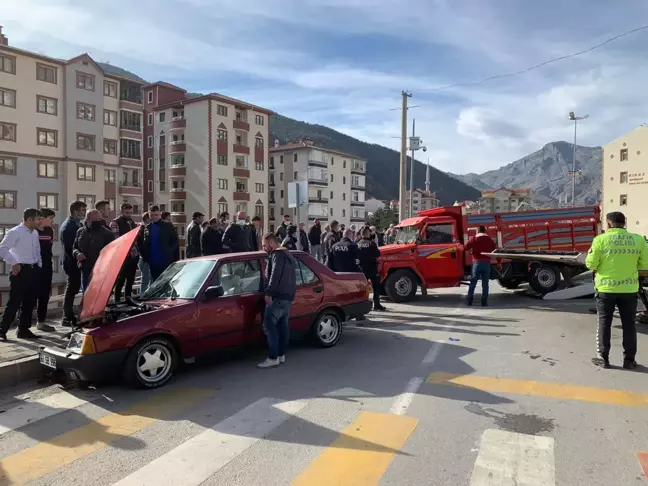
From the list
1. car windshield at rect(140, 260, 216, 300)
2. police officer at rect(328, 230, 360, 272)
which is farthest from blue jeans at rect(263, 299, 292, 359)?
police officer at rect(328, 230, 360, 272)

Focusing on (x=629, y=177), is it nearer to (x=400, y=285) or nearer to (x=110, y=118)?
(x=400, y=285)

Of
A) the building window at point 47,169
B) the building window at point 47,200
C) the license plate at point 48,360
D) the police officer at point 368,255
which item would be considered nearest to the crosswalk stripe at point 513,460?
the license plate at point 48,360

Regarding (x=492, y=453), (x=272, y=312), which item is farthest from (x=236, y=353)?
(x=492, y=453)

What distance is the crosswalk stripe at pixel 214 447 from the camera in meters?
3.76

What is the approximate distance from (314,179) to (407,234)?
67.0 metres

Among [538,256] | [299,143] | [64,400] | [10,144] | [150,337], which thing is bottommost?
[64,400]

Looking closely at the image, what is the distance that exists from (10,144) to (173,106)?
20.9 metres

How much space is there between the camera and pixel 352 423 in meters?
4.76

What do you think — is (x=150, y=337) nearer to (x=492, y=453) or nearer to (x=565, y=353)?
(x=492, y=453)

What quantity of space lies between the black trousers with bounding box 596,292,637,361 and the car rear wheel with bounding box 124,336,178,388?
206 inches

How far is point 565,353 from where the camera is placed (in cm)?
739

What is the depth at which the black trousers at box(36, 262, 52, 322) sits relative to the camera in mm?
7742

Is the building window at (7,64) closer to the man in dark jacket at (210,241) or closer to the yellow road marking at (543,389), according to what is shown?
the man in dark jacket at (210,241)

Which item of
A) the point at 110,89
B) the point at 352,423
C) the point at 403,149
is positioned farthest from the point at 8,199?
the point at 352,423
